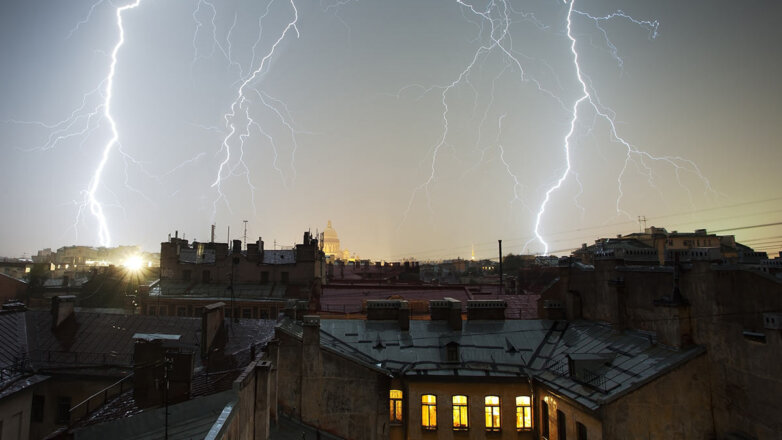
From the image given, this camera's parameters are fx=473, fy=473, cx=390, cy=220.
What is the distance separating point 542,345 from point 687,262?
30.3ft

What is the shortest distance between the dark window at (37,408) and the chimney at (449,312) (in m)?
20.2

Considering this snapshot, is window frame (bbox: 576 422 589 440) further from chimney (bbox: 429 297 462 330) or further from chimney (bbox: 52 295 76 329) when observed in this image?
chimney (bbox: 52 295 76 329)

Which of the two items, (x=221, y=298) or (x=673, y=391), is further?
(x=221, y=298)

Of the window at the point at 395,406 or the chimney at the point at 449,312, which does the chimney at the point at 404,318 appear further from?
the window at the point at 395,406

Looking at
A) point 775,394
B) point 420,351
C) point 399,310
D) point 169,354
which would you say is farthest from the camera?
point 399,310

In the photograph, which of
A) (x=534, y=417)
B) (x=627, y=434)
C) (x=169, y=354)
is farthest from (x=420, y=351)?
(x=169, y=354)

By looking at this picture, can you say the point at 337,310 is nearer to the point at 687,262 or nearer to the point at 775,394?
the point at 687,262

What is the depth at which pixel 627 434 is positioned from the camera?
1789 centimetres

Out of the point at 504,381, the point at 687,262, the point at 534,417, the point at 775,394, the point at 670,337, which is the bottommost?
the point at 534,417

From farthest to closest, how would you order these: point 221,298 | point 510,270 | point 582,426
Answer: point 510,270, point 221,298, point 582,426

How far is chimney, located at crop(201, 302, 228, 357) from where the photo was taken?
23.1 metres

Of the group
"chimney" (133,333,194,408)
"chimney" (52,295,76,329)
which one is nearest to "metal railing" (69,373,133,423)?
"chimney" (133,333,194,408)

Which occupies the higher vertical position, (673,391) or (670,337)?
(670,337)

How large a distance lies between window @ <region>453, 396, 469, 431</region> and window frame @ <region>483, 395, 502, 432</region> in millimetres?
973
